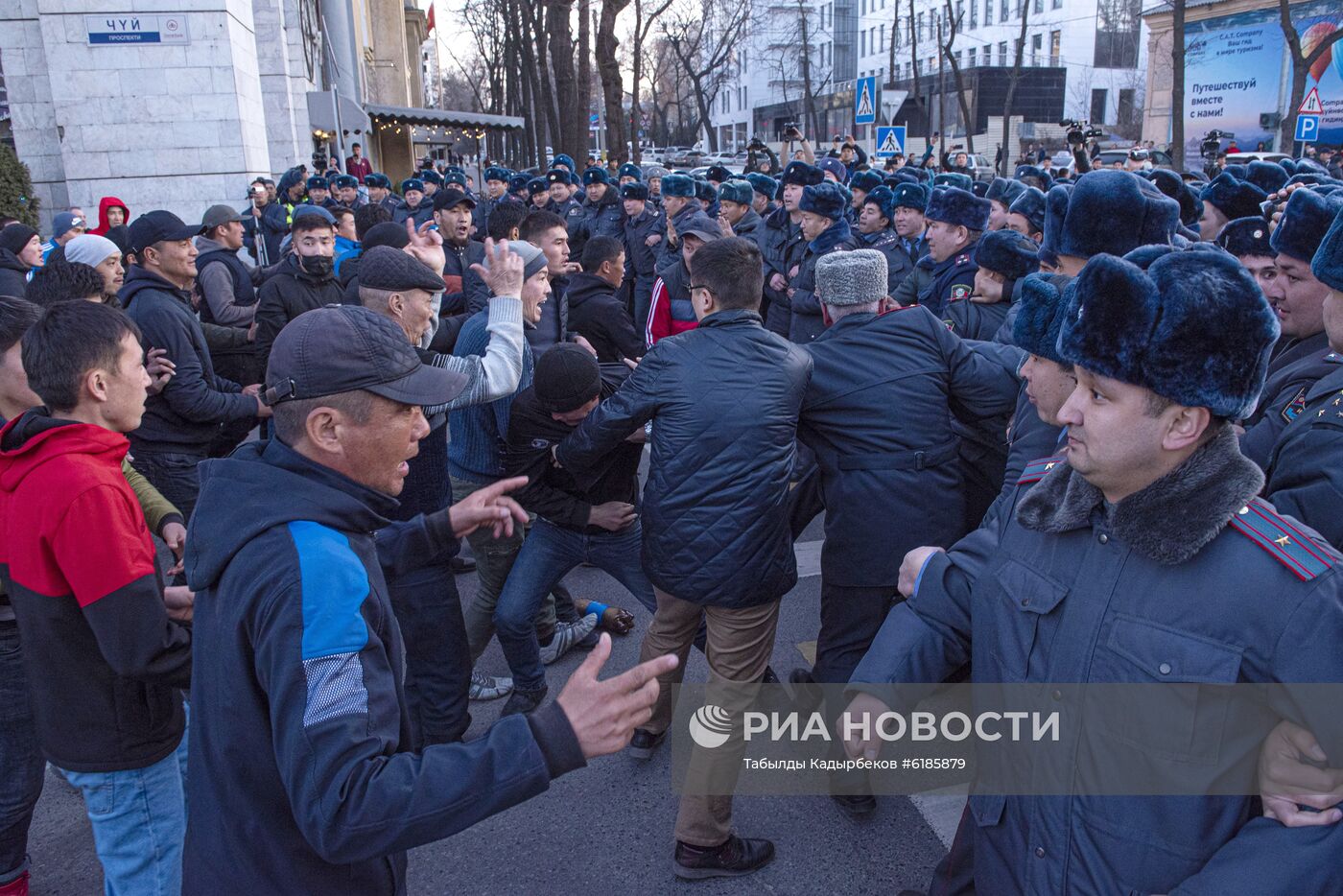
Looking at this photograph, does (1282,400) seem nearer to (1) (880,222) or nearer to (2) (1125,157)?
(1) (880,222)

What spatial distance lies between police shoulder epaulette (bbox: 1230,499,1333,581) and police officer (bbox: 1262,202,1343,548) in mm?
665

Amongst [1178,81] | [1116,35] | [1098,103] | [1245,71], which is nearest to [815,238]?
[1178,81]

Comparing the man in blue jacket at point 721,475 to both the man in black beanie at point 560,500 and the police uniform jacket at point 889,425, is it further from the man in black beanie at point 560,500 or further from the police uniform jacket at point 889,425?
the man in black beanie at point 560,500

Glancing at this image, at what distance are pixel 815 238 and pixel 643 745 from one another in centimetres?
476

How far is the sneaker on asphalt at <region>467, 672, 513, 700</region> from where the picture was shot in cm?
465

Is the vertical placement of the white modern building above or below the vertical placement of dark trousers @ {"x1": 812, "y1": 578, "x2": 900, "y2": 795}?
above

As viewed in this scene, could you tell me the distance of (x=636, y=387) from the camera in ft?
11.2

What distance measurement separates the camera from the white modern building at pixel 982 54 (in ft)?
212

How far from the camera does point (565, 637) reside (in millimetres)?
5043

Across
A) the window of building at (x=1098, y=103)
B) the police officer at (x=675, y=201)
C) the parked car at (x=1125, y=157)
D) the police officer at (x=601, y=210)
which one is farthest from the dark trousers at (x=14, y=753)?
the window of building at (x=1098, y=103)

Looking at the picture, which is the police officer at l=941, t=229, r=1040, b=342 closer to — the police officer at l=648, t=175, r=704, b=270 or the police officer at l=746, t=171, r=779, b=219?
the police officer at l=648, t=175, r=704, b=270

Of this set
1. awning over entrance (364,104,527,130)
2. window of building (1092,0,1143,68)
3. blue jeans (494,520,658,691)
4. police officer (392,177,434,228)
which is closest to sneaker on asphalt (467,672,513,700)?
blue jeans (494,520,658,691)

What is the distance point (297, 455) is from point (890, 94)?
32229 millimetres

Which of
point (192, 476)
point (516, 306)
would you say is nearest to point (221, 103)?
point (192, 476)
